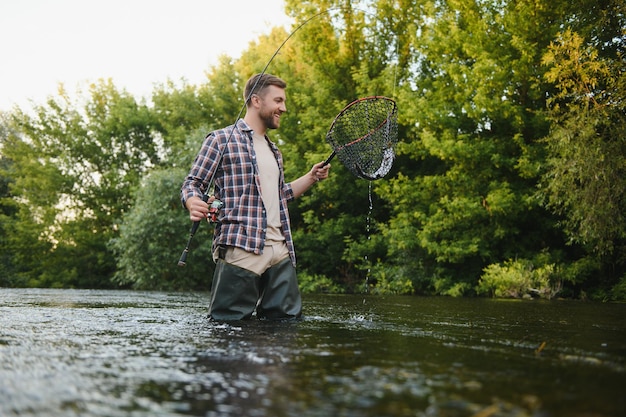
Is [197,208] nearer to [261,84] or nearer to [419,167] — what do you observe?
[261,84]

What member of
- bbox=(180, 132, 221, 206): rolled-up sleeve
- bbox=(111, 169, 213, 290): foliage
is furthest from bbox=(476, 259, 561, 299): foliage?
bbox=(111, 169, 213, 290): foliage

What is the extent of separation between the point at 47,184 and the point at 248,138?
96.0 feet

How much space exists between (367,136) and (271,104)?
91 cm

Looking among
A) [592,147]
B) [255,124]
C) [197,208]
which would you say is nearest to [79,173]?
[592,147]

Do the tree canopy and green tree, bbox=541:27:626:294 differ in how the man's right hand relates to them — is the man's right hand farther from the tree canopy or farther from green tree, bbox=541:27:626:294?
green tree, bbox=541:27:626:294

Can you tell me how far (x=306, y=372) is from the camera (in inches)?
98.3

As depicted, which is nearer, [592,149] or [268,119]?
[268,119]

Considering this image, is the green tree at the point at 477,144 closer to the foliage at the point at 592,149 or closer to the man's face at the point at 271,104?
the foliage at the point at 592,149

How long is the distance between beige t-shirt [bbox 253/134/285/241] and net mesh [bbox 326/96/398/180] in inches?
21.6

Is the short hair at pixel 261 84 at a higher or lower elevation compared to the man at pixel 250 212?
higher

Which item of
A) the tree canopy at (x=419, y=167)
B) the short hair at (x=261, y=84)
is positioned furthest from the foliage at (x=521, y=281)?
the short hair at (x=261, y=84)

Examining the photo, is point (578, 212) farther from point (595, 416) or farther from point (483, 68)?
point (595, 416)

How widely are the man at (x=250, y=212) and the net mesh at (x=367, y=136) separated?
31 cm

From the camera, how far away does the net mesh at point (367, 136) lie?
5.42m
